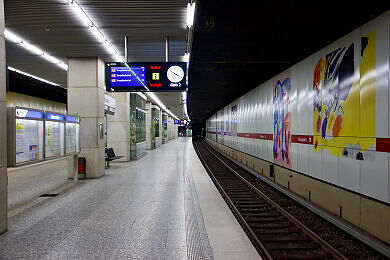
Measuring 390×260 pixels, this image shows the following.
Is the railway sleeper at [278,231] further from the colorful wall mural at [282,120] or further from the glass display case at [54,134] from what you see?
the glass display case at [54,134]

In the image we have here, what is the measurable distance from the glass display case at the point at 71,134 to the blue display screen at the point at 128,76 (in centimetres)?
168

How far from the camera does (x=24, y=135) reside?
18.9ft

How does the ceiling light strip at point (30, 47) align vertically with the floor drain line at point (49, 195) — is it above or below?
above

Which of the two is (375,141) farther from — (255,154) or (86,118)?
(86,118)

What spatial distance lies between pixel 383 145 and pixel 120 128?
43.7 ft

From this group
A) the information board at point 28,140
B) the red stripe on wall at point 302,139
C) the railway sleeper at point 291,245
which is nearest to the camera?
the railway sleeper at point 291,245

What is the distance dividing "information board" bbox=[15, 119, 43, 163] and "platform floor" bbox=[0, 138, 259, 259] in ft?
3.79

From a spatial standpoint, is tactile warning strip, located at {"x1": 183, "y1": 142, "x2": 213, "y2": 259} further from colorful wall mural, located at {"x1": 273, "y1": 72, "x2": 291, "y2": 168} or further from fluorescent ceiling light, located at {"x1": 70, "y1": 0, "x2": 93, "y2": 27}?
fluorescent ceiling light, located at {"x1": 70, "y1": 0, "x2": 93, "y2": 27}

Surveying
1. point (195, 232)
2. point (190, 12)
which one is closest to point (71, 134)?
point (190, 12)

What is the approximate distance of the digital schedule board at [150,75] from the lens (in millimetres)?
8320

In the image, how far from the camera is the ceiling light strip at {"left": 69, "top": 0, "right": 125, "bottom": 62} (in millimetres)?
6025

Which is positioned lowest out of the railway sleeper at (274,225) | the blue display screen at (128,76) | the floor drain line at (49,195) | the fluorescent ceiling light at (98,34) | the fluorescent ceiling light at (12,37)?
the railway sleeper at (274,225)

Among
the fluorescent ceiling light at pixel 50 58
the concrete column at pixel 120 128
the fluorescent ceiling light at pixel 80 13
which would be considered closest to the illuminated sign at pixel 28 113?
the fluorescent ceiling light at pixel 80 13

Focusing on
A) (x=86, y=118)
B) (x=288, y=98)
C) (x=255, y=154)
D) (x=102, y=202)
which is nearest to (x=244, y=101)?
(x=255, y=154)
